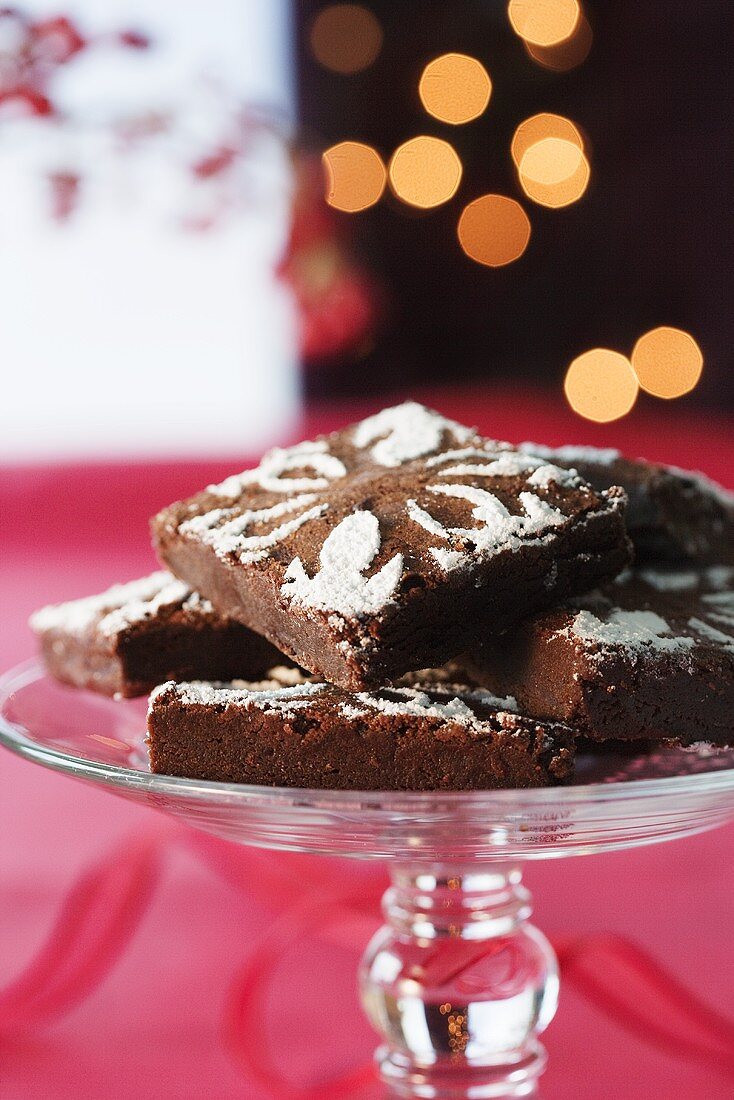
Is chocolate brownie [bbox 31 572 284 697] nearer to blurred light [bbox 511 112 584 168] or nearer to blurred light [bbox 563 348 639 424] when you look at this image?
blurred light [bbox 563 348 639 424]

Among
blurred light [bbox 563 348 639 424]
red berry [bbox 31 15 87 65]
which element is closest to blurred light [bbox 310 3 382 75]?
blurred light [bbox 563 348 639 424]

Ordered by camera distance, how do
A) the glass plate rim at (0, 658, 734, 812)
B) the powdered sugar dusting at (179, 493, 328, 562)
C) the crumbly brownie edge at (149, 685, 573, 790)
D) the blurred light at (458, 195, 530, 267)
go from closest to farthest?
1. the glass plate rim at (0, 658, 734, 812)
2. the crumbly brownie edge at (149, 685, 573, 790)
3. the powdered sugar dusting at (179, 493, 328, 562)
4. the blurred light at (458, 195, 530, 267)

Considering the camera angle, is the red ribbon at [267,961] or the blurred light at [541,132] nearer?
the red ribbon at [267,961]

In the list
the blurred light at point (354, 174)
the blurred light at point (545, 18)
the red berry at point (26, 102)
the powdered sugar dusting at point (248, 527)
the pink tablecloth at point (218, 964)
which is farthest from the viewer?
the blurred light at point (354, 174)

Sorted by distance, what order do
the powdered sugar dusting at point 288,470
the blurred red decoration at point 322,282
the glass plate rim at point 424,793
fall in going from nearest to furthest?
1. the glass plate rim at point 424,793
2. the powdered sugar dusting at point 288,470
3. the blurred red decoration at point 322,282

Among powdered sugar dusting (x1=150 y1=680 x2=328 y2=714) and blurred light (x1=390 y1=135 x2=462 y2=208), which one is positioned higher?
blurred light (x1=390 y1=135 x2=462 y2=208)

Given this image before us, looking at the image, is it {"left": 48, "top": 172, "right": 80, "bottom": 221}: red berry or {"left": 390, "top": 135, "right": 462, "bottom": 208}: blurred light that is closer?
{"left": 48, "top": 172, "right": 80, "bottom": 221}: red berry

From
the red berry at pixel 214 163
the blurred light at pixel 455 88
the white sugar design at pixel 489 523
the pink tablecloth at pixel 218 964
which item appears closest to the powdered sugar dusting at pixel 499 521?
the white sugar design at pixel 489 523

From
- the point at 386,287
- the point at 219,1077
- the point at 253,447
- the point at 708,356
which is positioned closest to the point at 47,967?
the point at 219,1077

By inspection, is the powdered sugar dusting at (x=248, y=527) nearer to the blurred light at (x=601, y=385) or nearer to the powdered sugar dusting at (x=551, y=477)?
the powdered sugar dusting at (x=551, y=477)

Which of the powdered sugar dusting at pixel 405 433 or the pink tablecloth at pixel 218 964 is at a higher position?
the powdered sugar dusting at pixel 405 433

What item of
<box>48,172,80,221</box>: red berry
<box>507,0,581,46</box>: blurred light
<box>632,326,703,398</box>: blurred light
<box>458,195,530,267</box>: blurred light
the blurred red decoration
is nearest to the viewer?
<box>48,172,80,221</box>: red berry
